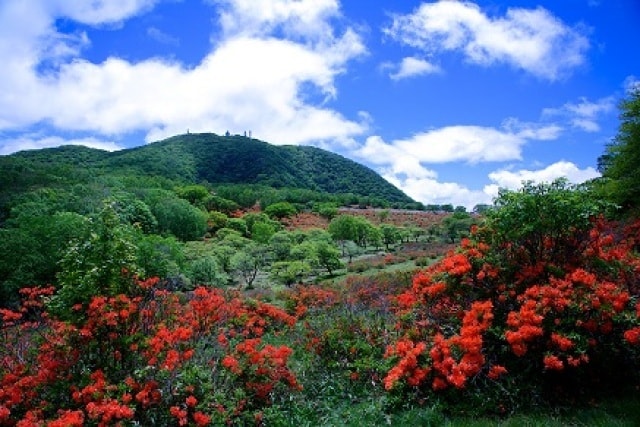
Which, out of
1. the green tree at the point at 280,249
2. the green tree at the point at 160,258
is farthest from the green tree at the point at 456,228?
the green tree at the point at 160,258

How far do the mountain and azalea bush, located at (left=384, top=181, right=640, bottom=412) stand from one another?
87.3 meters

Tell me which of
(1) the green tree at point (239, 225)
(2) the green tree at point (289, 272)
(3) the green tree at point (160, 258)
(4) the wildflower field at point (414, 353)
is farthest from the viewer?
(1) the green tree at point (239, 225)

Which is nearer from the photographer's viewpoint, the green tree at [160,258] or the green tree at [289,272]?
the green tree at [160,258]

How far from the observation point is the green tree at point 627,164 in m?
16.6

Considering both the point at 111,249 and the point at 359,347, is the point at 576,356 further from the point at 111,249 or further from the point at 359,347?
the point at 111,249

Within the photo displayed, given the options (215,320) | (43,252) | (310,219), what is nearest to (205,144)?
(310,219)

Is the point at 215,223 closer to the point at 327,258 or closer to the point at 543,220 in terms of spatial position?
the point at 327,258

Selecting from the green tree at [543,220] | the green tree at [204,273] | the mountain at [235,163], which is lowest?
the green tree at [204,273]

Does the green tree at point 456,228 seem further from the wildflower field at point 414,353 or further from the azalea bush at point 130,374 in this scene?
the azalea bush at point 130,374

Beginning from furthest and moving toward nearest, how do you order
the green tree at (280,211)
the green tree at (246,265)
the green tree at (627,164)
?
the green tree at (280,211)
the green tree at (246,265)
the green tree at (627,164)

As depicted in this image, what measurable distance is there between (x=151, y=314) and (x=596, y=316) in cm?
616

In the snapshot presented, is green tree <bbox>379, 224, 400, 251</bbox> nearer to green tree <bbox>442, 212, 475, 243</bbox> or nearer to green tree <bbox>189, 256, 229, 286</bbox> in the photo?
green tree <bbox>442, 212, 475, 243</bbox>

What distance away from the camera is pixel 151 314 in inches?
262

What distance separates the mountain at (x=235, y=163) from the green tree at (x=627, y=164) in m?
80.0
